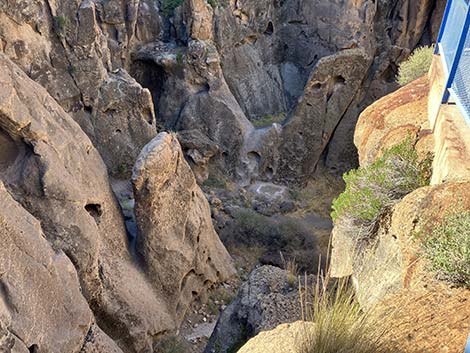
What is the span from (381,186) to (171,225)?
5239 millimetres

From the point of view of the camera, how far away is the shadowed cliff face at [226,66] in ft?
39.8

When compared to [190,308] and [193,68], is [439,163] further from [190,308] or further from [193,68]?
[193,68]

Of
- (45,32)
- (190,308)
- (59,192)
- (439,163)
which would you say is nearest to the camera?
(439,163)

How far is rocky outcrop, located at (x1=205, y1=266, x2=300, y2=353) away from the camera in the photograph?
5848 millimetres

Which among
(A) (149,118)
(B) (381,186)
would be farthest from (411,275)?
(A) (149,118)

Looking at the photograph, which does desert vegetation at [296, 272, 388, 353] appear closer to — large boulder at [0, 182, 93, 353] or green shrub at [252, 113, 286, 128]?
large boulder at [0, 182, 93, 353]

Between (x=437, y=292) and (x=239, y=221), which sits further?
(x=239, y=221)

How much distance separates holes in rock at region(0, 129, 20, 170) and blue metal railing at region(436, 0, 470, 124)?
654 cm

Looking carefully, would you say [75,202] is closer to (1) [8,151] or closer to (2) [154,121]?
(1) [8,151]

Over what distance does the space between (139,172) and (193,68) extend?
851cm

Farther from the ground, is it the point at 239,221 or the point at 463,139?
the point at 463,139

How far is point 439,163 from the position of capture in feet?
17.0

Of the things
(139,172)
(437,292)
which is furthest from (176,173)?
(437,292)

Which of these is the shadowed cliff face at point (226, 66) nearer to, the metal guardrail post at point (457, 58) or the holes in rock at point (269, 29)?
the holes in rock at point (269, 29)
